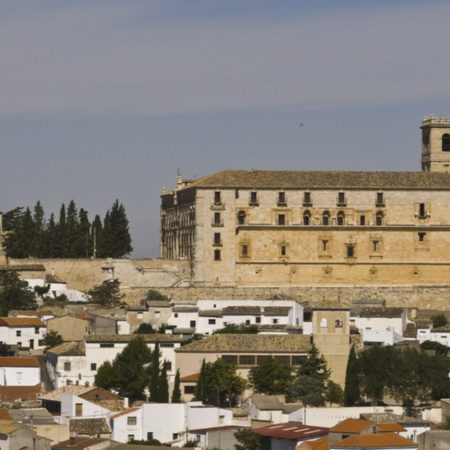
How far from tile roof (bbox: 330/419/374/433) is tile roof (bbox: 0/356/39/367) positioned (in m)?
15.5

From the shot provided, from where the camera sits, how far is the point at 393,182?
282ft

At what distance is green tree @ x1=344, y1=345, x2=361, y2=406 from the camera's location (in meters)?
62.7

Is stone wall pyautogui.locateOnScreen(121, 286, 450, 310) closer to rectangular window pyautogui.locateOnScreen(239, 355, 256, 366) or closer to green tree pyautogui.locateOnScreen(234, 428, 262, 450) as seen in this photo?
rectangular window pyautogui.locateOnScreen(239, 355, 256, 366)

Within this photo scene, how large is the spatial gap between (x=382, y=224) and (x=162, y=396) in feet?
85.0

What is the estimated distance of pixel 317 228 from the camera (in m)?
85.1

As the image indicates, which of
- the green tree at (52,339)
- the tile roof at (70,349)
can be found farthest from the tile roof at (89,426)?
the green tree at (52,339)

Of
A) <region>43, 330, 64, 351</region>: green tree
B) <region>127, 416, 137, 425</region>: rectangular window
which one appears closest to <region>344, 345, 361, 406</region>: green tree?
<region>127, 416, 137, 425</region>: rectangular window

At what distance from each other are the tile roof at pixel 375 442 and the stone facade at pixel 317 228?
31.9 m

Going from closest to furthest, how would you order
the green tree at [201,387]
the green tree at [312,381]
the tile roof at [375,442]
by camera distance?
the tile roof at [375,442], the green tree at [201,387], the green tree at [312,381]

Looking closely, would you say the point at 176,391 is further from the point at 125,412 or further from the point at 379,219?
the point at 379,219

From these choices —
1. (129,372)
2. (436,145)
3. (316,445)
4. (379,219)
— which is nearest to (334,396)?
(129,372)

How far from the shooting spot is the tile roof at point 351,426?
52.8 metres

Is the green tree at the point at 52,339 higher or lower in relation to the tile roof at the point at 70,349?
higher

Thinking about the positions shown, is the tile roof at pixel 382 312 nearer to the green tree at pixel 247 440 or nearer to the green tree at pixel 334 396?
the green tree at pixel 334 396
